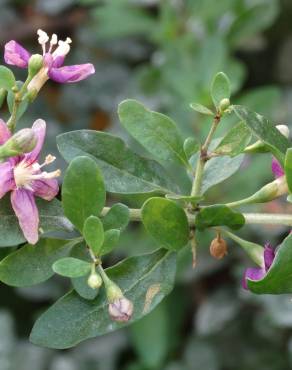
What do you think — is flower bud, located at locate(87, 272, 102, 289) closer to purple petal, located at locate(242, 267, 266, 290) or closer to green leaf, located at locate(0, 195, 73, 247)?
green leaf, located at locate(0, 195, 73, 247)

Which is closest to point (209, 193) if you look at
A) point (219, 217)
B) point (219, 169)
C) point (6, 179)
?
point (219, 169)

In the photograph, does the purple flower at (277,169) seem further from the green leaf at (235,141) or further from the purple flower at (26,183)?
the purple flower at (26,183)

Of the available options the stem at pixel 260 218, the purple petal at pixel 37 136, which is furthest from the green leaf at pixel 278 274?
the purple petal at pixel 37 136

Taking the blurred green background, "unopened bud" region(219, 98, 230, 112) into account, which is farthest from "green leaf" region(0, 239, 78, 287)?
the blurred green background

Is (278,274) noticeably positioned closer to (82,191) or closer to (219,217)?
(219,217)

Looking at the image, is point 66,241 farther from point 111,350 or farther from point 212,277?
point 212,277
